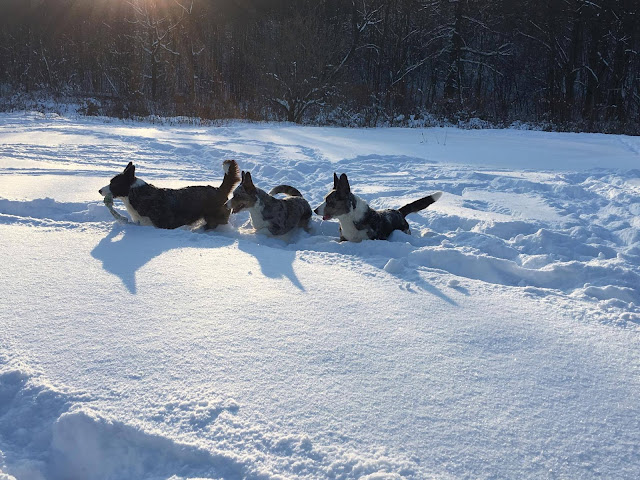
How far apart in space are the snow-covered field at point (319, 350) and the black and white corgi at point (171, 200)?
296mm

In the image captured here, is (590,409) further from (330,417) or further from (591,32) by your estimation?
(591,32)

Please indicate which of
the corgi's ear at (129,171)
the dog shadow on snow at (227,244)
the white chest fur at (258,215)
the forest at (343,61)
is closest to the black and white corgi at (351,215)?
the dog shadow on snow at (227,244)

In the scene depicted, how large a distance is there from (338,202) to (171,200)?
205 cm

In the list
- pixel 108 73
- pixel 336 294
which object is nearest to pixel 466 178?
pixel 336 294

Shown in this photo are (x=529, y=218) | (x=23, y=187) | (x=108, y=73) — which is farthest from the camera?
(x=108, y=73)

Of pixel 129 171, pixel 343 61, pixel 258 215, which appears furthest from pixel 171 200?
pixel 343 61

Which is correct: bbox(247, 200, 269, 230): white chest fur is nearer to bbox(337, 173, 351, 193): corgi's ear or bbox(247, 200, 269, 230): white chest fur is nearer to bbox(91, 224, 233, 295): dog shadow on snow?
bbox(91, 224, 233, 295): dog shadow on snow

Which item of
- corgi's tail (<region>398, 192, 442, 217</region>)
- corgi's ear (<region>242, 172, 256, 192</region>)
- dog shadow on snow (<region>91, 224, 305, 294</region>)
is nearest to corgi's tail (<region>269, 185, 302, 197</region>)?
Result: corgi's ear (<region>242, 172, 256, 192</region>)

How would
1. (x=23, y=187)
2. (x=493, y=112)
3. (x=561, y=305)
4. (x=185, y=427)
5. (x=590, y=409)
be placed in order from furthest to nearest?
(x=493, y=112)
(x=23, y=187)
(x=561, y=305)
(x=590, y=409)
(x=185, y=427)

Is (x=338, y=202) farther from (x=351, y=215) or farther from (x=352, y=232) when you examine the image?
(x=352, y=232)

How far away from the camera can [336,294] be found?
11.3ft

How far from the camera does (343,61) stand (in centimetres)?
2216

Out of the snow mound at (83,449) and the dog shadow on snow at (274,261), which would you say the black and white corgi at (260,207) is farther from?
the snow mound at (83,449)

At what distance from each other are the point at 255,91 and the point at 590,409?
77.9 feet
